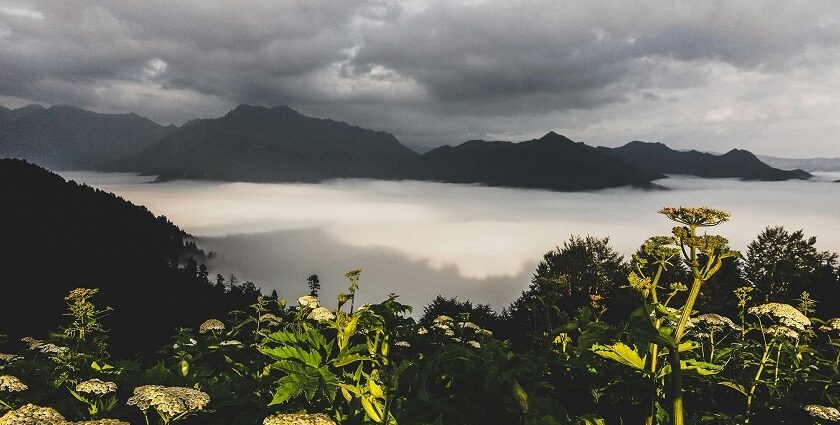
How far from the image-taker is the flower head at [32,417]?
387cm

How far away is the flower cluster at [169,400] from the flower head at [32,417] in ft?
2.05

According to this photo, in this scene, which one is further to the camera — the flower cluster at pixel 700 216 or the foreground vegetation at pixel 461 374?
the flower cluster at pixel 700 216

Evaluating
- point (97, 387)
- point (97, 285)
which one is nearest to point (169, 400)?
point (97, 387)

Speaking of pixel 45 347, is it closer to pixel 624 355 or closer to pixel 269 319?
pixel 269 319

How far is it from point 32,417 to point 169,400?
3.74 feet

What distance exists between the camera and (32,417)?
12.8ft

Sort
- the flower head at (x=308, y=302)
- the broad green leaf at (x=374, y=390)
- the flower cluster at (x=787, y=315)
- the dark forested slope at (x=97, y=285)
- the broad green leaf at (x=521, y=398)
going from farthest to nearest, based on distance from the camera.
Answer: the dark forested slope at (x=97, y=285), the flower head at (x=308, y=302), the flower cluster at (x=787, y=315), the broad green leaf at (x=374, y=390), the broad green leaf at (x=521, y=398)

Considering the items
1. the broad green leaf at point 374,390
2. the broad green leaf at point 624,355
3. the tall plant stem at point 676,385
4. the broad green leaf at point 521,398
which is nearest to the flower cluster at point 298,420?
the broad green leaf at point 374,390

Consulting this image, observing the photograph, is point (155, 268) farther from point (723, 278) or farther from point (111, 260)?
point (723, 278)

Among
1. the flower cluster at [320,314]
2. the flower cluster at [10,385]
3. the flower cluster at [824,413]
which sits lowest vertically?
the flower cluster at [824,413]

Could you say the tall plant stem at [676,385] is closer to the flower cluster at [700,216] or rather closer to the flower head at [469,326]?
the flower cluster at [700,216]

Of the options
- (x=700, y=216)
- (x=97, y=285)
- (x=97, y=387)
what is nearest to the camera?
(x=700, y=216)

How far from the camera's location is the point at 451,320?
8922mm

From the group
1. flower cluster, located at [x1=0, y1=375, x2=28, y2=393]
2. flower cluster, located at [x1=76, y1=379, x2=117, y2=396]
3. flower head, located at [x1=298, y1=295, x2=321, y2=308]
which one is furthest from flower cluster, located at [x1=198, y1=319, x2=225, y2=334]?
flower cluster, located at [x1=76, y1=379, x2=117, y2=396]
